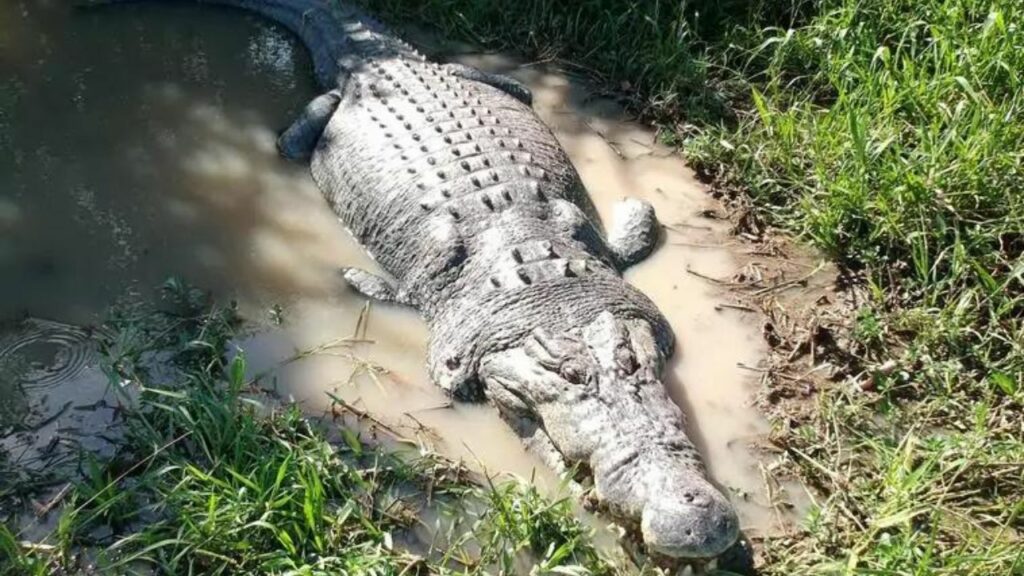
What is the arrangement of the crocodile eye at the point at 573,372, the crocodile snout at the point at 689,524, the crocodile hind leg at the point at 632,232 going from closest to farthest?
the crocodile snout at the point at 689,524, the crocodile eye at the point at 573,372, the crocodile hind leg at the point at 632,232

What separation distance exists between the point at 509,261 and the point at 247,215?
145 cm

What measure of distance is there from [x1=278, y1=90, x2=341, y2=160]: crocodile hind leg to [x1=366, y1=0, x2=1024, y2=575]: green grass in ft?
3.91

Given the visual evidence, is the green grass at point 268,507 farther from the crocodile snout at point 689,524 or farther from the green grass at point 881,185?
the green grass at point 881,185

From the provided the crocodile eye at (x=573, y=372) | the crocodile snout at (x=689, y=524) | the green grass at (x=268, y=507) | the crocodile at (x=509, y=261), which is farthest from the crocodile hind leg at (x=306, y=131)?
the crocodile snout at (x=689, y=524)

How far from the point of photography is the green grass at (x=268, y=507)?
330 centimetres

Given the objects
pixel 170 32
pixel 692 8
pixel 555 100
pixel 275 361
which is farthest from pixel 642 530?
pixel 170 32

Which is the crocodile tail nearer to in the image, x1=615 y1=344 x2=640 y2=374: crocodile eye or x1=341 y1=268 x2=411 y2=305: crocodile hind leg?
x1=341 y1=268 x2=411 y2=305: crocodile hind leg

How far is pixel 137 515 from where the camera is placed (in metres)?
3.50

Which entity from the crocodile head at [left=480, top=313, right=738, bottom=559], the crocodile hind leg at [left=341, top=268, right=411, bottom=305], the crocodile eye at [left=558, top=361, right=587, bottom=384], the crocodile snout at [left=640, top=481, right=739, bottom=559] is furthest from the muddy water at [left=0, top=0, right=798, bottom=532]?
the crocodile snout at [left=640, top=481, right=739, bottom=559]

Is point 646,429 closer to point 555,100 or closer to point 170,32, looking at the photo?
point 555,100

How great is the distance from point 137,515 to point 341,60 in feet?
10.1

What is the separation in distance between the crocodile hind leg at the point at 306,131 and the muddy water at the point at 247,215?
85 mm

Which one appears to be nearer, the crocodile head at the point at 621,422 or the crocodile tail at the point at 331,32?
the crocodile head at the point at 621,422

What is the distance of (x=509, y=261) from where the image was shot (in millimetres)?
4312
